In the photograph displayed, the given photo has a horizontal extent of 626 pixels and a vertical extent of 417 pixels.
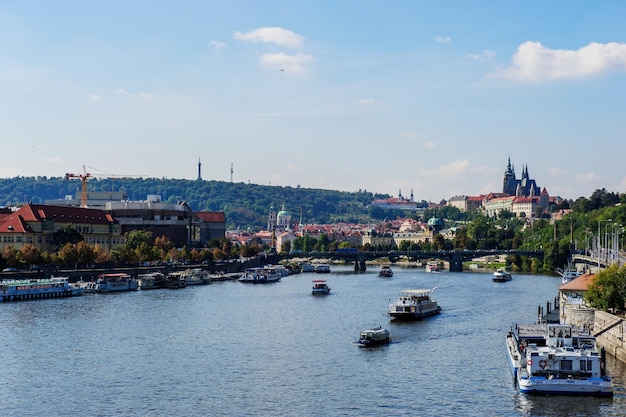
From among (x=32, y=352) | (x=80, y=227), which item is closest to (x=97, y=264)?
(x=80, y=227)

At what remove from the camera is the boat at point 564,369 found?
44594 millimetres

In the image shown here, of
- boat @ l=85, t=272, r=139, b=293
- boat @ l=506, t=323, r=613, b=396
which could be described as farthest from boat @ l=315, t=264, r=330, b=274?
boat @ l=506, t=323, r=613, b=396

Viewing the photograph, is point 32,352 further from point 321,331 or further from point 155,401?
point 321,331

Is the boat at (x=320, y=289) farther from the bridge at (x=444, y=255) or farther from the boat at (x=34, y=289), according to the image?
the bridge at (x=444, y=255)

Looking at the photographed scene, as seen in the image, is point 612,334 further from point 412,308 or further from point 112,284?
point 112,284

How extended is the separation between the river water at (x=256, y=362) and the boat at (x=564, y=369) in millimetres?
596

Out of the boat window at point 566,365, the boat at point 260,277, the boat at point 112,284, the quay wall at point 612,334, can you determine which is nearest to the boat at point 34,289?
the boat at point 112,284

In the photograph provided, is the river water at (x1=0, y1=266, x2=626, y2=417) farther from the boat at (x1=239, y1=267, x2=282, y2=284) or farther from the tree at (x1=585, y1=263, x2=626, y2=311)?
the boat at (x1=239, y1=267, x2=282, y2=284)

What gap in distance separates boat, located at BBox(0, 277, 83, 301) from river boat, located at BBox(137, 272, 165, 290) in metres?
13.8

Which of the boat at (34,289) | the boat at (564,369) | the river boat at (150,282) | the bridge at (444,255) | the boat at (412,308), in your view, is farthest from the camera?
the bridge at (444,255)

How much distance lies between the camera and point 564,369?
45562 millimetres

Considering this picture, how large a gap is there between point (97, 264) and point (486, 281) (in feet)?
168

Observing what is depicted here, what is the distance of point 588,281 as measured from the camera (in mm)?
70125

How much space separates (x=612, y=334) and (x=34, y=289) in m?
54.2
